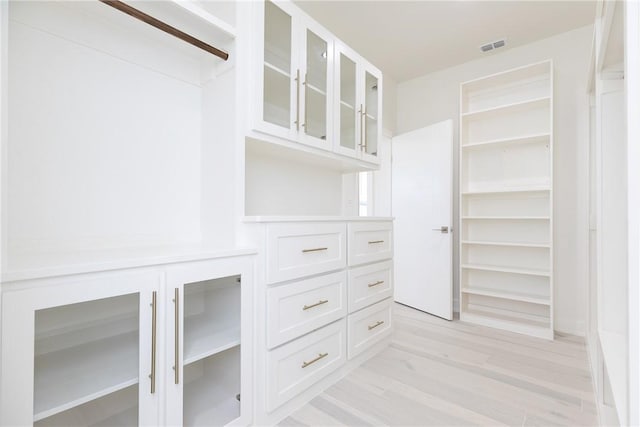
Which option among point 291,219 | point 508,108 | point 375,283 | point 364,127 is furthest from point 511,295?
point 291,219

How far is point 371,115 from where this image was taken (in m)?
2.39

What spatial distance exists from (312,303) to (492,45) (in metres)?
3.06

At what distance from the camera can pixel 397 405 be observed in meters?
1.65

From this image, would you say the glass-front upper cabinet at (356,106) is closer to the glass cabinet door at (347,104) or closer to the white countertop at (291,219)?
the glass cabinet door at (347,104)

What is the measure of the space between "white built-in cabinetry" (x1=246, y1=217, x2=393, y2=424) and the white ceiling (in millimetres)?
1763

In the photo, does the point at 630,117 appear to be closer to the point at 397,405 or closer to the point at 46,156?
the point at 397,405

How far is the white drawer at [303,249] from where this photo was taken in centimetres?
149

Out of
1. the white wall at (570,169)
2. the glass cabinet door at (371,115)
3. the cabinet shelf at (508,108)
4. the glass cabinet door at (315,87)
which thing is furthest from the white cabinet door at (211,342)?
the white wall at (570,169)

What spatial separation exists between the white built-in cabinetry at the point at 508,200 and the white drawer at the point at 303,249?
5.72ft

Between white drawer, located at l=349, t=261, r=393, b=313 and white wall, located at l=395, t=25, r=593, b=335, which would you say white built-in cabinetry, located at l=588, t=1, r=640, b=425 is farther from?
white wall, located at l=395, t=25, r=593, b=335

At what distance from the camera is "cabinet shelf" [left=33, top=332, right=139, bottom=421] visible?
90 centimetres

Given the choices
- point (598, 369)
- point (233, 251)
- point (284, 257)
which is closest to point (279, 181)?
point (284, 257)

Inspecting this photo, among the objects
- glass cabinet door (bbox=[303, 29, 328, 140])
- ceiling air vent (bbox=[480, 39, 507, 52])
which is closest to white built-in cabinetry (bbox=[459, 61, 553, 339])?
ceiling air vent (bbox=[480, 39, 507, 52])

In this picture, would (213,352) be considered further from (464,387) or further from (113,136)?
(464,387)
